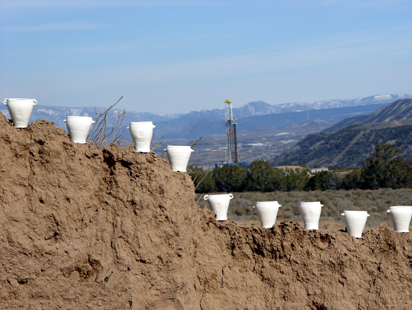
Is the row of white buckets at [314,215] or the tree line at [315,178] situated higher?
the row of white buckets at [314,215]

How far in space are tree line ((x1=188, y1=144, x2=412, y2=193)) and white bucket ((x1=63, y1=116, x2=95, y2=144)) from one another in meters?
16.2

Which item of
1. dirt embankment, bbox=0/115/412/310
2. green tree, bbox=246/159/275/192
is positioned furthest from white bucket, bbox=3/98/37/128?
green tree, bbox=246/159/275/192

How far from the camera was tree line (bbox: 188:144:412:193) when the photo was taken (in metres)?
20.4

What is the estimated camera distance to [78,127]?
14.1ft

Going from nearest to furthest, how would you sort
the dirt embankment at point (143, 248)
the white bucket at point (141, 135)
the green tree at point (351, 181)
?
1. the dirt embankment at point (143, 248)
2. the white bucket at point (141, 135)
3. the green tree at point (351, 181)

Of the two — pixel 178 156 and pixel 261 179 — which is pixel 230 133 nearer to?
pixel 261 179

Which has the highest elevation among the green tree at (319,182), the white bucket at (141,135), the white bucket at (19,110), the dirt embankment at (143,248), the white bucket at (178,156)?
the white bucket at (19,110)

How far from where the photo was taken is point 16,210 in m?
3.95

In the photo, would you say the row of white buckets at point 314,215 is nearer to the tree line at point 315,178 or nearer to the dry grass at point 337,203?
the dry grass at point 337,203

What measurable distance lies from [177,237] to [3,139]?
1826 millimetres

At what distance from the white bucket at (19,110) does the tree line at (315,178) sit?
16315mm

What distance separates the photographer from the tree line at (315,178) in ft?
67.0

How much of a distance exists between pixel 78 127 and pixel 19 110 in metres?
0.55

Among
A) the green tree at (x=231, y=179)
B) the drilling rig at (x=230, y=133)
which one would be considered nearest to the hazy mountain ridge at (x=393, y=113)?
the drilling rig at (x=230, y=133)
